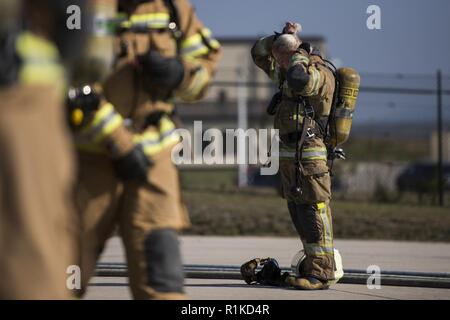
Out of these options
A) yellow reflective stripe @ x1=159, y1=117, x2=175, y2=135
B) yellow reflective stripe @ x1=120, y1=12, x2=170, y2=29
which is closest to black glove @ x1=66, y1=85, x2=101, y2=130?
yellow reflective stripe @ x1=159, y1=117, x2=175, y2=135

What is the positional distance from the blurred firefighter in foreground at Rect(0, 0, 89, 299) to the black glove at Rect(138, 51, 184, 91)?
4.77 feet

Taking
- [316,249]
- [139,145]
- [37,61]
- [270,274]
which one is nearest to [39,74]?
[37,61]

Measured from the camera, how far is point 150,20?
5086mm

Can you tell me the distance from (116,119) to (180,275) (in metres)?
0.74

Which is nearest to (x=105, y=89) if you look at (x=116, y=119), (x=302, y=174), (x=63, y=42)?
(x=116, y=119)

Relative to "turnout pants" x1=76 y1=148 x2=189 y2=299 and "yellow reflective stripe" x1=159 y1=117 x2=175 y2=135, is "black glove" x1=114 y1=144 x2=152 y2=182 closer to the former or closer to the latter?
"turnout pants" x1=76 y1=148 x2=189 y2=299

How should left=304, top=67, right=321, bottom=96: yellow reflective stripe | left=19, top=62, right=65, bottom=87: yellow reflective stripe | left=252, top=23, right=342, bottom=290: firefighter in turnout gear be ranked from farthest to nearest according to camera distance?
left=252, top=23, right=342, bottom=290: firefighter in turnout gear, left=304, top=67, right=321, bottom=96: yellow reflective stripe, left=19, top=62, right=65, bottom=87: yellow reflective stripe

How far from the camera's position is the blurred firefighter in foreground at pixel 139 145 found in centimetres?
473

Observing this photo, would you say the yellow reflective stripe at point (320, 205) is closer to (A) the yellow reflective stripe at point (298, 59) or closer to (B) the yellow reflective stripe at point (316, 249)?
(B) the yellow reflective stripe at point (316, 249)

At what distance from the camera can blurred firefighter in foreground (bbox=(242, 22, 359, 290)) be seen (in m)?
7.27

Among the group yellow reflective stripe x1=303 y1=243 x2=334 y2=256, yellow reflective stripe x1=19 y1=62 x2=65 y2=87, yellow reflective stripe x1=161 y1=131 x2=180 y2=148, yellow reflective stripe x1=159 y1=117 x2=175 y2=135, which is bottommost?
yellow reflective stripe x1=303 y1=243 x2=334 y2=256

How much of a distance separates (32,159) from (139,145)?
165 cm

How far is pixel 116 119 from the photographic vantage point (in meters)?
4.79

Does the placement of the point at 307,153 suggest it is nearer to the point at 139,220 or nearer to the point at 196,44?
the point at 196,44
